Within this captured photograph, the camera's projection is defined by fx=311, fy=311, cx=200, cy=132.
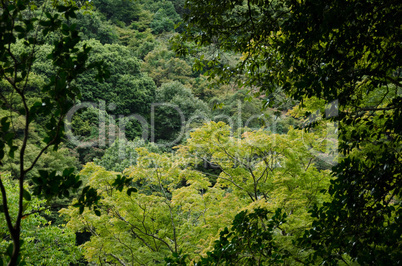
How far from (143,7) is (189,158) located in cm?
2607

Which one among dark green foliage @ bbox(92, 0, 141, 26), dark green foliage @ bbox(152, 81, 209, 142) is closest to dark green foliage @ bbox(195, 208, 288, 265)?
dark green foliage @ bbox(152, 81, 209, 142)

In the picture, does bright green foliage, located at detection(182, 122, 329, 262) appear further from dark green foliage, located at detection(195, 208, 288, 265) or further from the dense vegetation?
dark green foliage, located at detection(195, 208, 288, 265)

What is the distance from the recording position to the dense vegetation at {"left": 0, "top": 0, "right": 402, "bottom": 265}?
4.04 ft

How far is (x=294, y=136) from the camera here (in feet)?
19.7

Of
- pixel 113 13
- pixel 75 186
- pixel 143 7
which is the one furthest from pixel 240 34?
pixel 143 7

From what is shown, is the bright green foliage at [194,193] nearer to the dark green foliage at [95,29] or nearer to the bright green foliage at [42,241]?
the bright green foliage at [42,241]

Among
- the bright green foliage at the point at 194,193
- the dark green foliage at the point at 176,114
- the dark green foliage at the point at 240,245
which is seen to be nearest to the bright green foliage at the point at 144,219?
the bright green foliage at the point at 194,193

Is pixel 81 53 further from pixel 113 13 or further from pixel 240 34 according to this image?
pixel 113 13

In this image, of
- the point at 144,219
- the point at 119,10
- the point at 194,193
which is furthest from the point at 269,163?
the point at 119,10

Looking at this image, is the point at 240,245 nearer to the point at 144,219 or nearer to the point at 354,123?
the point at 354,123

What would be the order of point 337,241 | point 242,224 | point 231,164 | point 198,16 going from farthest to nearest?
point 231,164 → point 198,16 → point 242,224 → point 337,241

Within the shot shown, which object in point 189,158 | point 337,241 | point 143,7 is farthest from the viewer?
point 143,7

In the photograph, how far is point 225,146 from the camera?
5980 mm

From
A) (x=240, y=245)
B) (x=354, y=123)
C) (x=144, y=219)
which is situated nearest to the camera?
(x=240, y=245)
